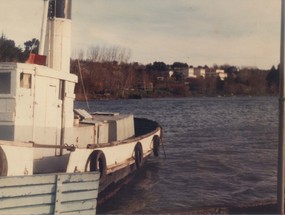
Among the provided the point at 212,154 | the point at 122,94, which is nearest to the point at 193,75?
the point at 122,94

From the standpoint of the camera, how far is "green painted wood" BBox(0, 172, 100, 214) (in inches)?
330

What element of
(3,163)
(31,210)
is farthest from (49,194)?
(3,163)

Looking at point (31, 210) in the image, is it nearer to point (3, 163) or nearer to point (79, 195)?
point (79, 195)

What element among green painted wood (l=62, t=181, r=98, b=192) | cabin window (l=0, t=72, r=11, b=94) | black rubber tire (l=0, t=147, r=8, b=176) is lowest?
green painted wood (l=62, t=181, r=98, b=192)

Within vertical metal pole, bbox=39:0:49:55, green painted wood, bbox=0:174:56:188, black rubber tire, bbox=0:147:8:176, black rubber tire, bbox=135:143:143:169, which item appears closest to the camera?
green painted wood, bbox=0:174:56:188

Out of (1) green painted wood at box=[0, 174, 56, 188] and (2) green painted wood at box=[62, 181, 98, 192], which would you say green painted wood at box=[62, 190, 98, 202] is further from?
(1) green painted wood at box=[0, 174, 56, 188]

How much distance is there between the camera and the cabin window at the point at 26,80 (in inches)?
428

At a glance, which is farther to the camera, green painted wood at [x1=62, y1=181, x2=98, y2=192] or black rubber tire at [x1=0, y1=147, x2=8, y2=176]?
black rubber tire at [x1=0, y1=147, x2=8, y2=176]

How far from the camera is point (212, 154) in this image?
26359mm

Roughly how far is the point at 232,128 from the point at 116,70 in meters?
58.5

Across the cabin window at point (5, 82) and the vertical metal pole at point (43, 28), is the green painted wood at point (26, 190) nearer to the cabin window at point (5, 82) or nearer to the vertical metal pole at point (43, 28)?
the cabin window at point (5, 82)

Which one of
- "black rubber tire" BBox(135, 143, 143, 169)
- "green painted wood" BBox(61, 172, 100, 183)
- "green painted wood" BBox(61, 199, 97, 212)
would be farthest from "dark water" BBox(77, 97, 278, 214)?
"green painted wood" BBox(61, 172, 100, 183)

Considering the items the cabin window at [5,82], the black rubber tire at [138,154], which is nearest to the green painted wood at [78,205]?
the cabin window at [5,82]

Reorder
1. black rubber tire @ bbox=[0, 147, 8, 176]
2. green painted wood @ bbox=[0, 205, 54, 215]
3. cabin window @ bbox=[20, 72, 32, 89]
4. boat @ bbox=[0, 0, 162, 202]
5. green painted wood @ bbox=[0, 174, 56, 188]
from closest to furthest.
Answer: green painted wood @ bbox=[0, 174, 56, 188] → green painted wood @ bbox=[0, 205, 54, 215] → black rubber tire @ bbox=[0, 147, 8, 176] → boat @ bbox=[0, 0, 162, 202] → cabin window @ bbox=[20, 72, 32, 89]
